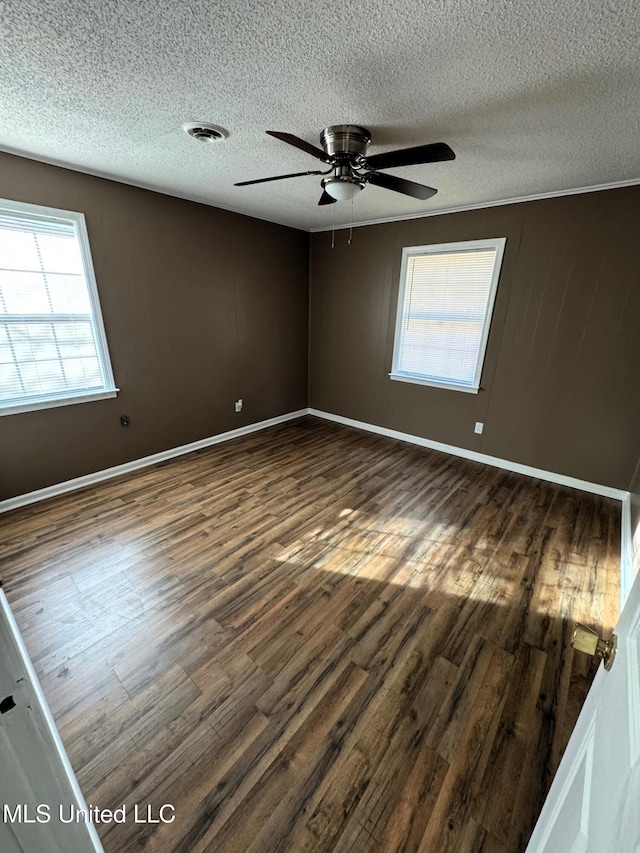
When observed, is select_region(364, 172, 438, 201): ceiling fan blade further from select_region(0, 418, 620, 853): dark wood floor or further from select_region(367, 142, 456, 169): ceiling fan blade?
select_region(0, 418, 620, 853): dark wood floor

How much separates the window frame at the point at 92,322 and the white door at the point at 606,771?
3.53 metres

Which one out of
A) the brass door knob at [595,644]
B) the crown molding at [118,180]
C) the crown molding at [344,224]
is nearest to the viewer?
the brass door knob at [595,644]

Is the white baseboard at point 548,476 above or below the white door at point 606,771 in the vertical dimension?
below

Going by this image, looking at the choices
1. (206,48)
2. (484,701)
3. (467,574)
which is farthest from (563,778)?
(206,48)

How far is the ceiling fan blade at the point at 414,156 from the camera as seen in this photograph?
5.32 feet

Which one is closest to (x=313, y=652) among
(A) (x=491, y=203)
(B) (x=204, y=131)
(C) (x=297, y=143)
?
(C) (x=297, y=143)

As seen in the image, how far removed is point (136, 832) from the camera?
3.61 ft

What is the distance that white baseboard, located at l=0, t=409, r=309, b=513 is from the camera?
9.21ft

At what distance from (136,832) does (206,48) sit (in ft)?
9.11

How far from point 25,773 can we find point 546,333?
3874 millimetres

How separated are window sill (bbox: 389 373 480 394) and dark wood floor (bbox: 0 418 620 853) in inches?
46.2

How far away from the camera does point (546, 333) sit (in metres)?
3.16

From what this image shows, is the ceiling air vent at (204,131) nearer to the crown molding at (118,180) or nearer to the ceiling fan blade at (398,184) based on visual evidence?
the ceiling fan blade at (398,184)

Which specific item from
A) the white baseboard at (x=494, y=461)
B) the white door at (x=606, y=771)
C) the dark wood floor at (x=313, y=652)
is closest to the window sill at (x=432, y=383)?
the white baseboard at (x=494, y=461)
